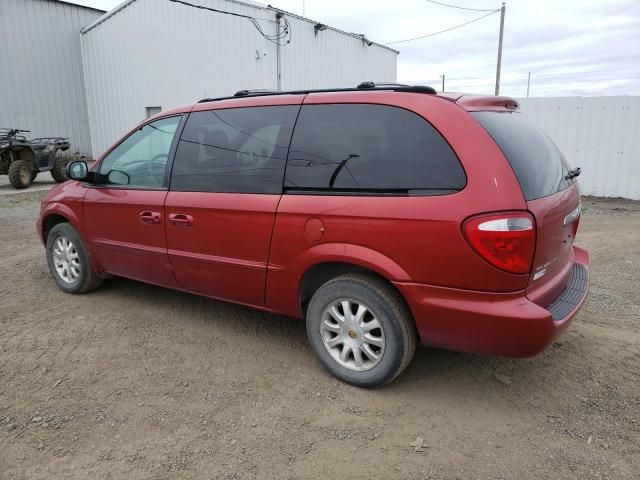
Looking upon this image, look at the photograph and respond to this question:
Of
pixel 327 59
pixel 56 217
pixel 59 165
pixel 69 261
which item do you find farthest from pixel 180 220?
pixel 327 59

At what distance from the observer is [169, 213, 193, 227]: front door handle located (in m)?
3.54

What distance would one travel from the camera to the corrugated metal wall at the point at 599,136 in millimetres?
9508

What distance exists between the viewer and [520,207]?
2441 millimetres

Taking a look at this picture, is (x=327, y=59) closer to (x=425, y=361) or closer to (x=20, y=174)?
(x=20, y=174)

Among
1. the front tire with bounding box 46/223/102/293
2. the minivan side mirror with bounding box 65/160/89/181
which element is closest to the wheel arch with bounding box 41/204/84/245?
the front tire with bounding box 46/223/102/293

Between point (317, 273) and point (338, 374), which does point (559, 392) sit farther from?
point (317, 273)

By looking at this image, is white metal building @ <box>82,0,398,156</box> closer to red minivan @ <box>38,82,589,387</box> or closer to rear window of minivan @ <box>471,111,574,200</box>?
Answer: red minivan @ <box>38,82,589,387</box>

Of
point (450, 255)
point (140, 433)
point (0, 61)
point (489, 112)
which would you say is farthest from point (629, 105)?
point (0, 61)

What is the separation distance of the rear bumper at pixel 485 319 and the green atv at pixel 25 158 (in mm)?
11290

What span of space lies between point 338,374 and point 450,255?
1098 mm

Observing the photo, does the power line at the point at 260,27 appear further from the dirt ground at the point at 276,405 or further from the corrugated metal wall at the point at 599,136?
the dirt ground at the point at 276,405

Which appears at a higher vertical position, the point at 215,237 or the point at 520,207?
the point at 520,207

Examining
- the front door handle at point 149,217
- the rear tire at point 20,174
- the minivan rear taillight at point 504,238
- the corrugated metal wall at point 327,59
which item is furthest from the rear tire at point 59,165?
the minivan rear taillight at point 504,238

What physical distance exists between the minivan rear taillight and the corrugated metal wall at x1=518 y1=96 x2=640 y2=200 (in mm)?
8611
